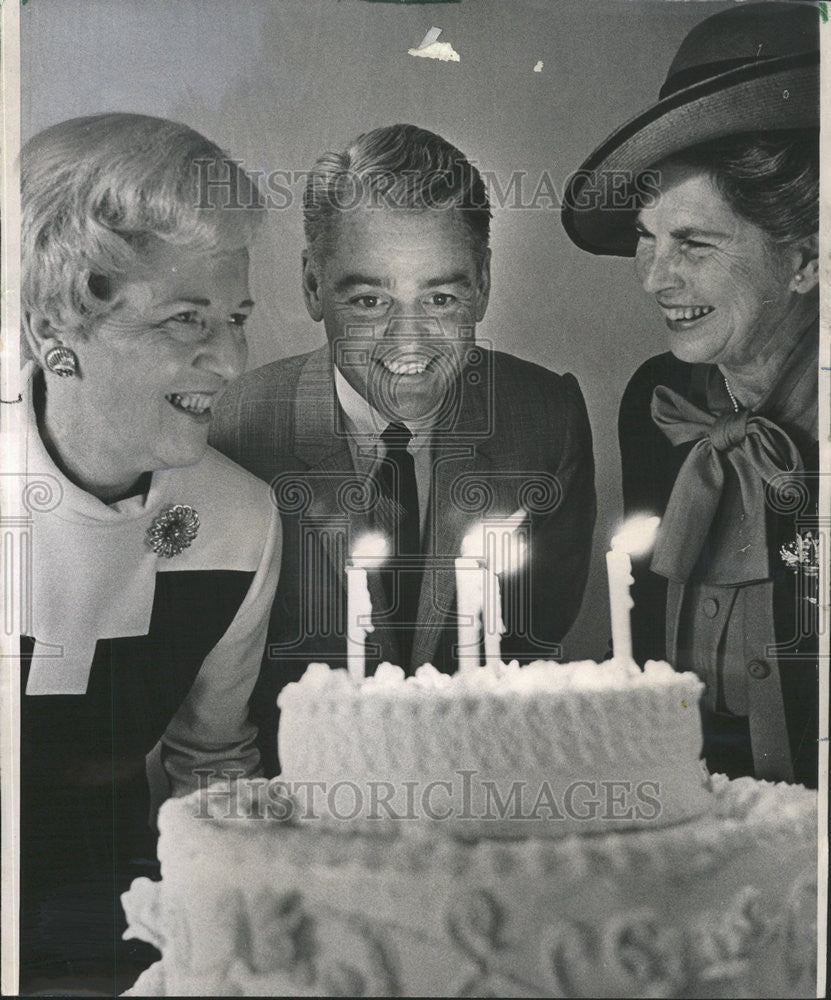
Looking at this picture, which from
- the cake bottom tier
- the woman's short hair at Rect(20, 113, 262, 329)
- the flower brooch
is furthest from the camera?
the flower brooch

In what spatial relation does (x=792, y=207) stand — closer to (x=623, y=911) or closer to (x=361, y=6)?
(x=361, y=6)

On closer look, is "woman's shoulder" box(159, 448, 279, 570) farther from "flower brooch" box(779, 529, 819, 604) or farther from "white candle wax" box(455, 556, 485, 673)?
"flower brooch" box(779, 529, 819, 604)

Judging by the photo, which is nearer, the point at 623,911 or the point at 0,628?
the point at 623,911

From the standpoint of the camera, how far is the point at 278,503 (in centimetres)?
238

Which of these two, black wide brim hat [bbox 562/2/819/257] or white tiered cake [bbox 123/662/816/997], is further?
black wide brim hat [bbox 562/2/819/257]

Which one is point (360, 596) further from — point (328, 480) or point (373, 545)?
point (328, 480)

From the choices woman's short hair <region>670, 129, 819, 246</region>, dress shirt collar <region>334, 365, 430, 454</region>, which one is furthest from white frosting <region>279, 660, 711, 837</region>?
woman's short hair <region>670, 129, 819, 246</region>

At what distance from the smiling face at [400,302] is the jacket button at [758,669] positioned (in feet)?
3.09

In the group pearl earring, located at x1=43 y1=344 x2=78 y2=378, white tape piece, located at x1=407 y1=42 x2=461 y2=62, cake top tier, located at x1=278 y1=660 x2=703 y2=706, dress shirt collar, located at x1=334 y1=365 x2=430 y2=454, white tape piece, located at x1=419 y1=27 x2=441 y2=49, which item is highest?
white tape piece, located at x1=419 y1=27 x2=441 y2=49

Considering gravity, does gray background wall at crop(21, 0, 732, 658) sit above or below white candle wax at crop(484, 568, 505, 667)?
above

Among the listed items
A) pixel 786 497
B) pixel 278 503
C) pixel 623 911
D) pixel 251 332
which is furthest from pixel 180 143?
pixel 623 911

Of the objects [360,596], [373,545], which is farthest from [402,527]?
[360,596]

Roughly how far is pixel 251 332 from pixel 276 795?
1.04 meters

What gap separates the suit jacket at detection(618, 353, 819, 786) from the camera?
7.90 feet
